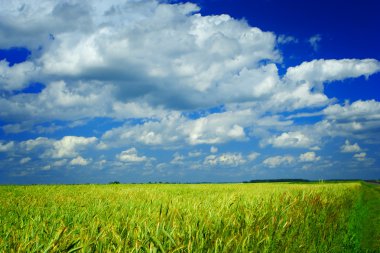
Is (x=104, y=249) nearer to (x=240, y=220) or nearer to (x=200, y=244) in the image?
(x=200, y=244)

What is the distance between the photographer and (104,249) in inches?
123

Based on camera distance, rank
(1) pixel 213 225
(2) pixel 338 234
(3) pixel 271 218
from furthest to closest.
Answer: (2) pixel 338 234, (3) pixel 271 218, (1) pixel 213 225

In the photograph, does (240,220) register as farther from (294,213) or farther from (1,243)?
(1,243)

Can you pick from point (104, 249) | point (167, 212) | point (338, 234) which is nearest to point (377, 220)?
point (338, 234)

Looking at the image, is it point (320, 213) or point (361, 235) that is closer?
point (320, 213)

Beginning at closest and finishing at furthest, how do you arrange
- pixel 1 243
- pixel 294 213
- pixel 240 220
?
pixel 1 243, pixel 240 220, pixel 294 213

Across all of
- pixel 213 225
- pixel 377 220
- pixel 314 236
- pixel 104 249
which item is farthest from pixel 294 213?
pixel 377 220

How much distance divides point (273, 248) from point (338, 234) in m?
4.66

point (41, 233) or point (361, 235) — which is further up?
point (41, 233)

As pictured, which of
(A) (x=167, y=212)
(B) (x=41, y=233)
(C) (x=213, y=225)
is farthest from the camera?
(A) (x=167, y=212)

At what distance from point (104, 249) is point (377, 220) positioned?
16.5 m

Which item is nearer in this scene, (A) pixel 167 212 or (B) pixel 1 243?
(B) pixel 1 243

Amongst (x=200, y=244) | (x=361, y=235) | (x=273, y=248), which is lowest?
(x=361, y=235)

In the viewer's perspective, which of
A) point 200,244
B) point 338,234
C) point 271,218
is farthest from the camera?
point 338,234
